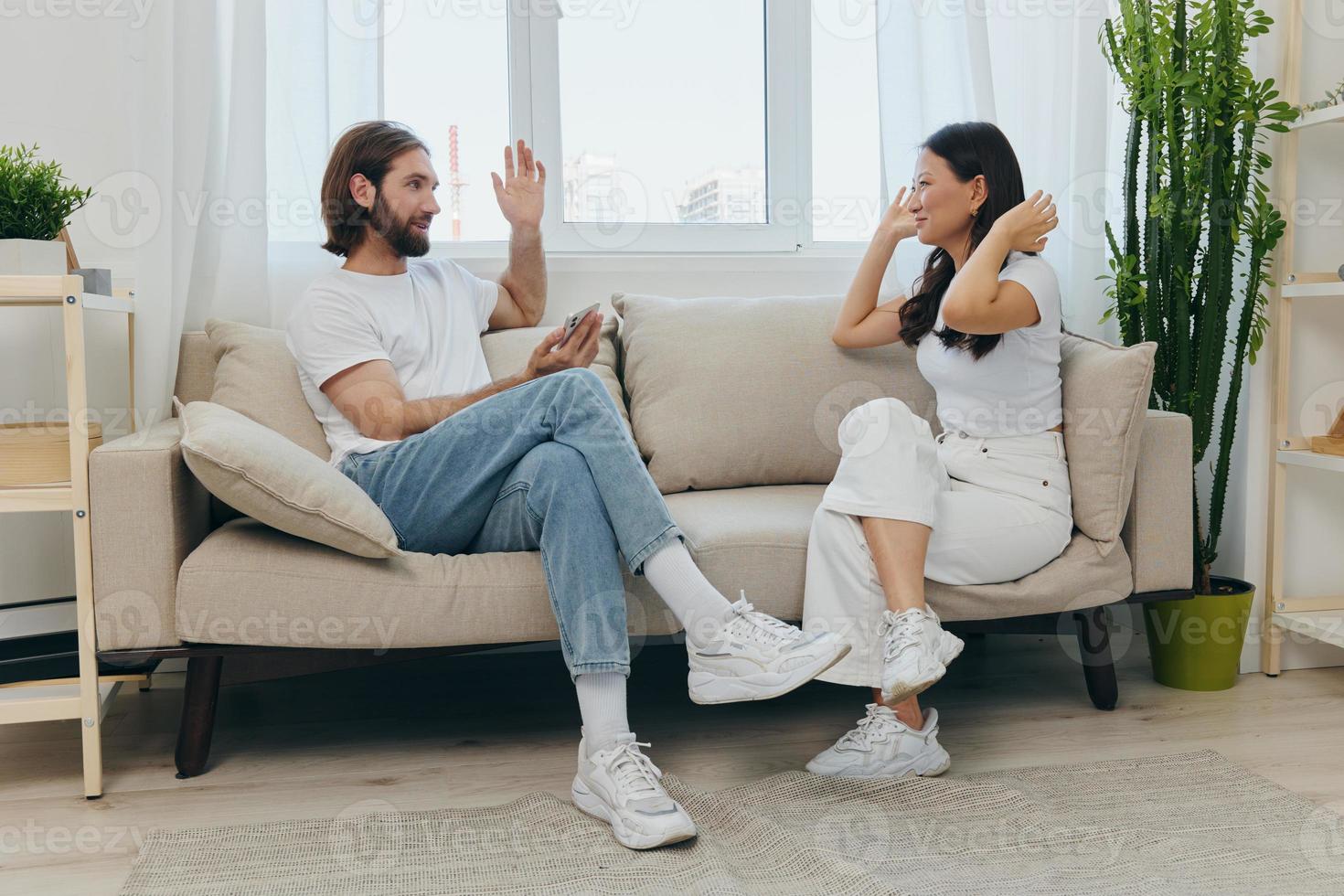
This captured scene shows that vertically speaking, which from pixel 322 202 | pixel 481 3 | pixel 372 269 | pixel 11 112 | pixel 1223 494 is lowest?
pixel 1223 494

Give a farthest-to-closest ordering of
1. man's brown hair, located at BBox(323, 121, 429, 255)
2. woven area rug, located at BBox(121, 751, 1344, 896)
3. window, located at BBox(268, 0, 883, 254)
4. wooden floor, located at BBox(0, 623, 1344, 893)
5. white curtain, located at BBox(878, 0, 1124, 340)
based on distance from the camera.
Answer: window, located at BBox(268, 0, 883, 254) → white curtain, located at BBox(878, 0, 1124, 340) → man's brown hair, located at BBox(323, 121, 429, 255) → wooden floor, located at BBox(0, 623, 1344, 893) → woven area rug, located at BBox(121, 751, 1344, 896)

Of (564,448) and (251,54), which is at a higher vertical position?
(251,54)

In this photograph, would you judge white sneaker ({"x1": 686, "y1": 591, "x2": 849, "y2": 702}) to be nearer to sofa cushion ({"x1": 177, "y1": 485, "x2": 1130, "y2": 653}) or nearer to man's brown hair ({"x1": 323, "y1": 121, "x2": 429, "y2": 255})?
sofa cushion ({"x1": 177, "y1": 485, "x2": 1130, "y2": 653})

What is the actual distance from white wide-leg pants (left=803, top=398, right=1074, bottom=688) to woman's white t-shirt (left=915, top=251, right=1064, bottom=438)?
3 centimetres

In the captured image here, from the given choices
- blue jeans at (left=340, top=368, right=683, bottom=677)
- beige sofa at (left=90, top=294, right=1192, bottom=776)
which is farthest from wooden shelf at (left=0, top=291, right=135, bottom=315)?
blue jeans at (left=340, top=368, right=683, bottom=677)

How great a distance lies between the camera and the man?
1567mm

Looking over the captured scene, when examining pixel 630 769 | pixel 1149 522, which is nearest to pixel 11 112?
pixel 630 769

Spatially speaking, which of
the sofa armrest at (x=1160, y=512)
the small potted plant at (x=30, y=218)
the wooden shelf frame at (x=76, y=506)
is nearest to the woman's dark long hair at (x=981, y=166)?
the sofa armrest at (x=1160, y=512)

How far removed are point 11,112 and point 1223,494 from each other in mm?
2673

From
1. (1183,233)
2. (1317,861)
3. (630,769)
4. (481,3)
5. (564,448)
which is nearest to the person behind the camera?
(1317,861)

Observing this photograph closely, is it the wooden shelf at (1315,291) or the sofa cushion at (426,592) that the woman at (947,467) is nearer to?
the sofa cushion at (426,592)

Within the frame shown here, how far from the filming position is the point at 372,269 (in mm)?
2111

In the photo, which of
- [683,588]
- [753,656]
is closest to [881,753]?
[753,656]

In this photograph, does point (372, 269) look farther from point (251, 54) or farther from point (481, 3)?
point (481, 3)
